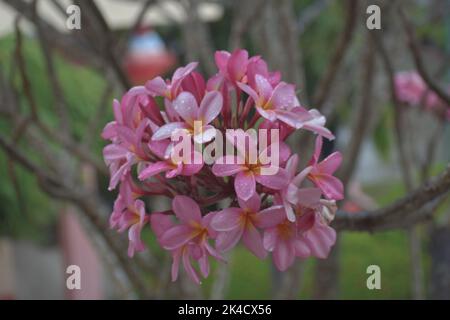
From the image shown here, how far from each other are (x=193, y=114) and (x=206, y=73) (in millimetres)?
668

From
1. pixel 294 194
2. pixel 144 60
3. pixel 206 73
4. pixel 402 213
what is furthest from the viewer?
pixel 144 60

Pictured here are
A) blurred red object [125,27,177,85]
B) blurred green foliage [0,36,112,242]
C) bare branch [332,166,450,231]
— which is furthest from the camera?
blurred red object [125,27,177,85]

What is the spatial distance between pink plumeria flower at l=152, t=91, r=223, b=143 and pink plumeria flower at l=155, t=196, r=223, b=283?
38mm

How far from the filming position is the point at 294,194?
348 millimetres

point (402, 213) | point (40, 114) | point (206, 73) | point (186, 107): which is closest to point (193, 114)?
point (186, 107)

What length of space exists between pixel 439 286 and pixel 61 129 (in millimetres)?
594

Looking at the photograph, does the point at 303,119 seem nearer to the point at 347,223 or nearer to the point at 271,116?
the point at 271,116

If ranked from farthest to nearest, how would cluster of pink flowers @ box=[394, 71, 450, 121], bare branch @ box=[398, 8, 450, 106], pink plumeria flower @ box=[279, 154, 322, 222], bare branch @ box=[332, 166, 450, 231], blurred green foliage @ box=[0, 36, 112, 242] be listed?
1. blurred green foliage @ box=[0, 36, 112, 242]
2. cluster of pink flowers @ box=[394, 71, 450, 121]
3. bare branch @ box=[398, 8, 450, 106]
4. bare branch @ box=[332, 166, 450, 231]
5. pink plumeria flower @ box=[279, 154, 322, 222]

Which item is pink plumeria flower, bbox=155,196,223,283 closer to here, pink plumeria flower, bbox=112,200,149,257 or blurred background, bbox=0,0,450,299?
pink plumeria flower, bbox=112,200,149,257

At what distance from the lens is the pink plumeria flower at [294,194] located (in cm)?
35

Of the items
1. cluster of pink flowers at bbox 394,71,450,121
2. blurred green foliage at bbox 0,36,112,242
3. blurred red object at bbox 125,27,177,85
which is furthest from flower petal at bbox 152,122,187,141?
blurred red object at bbox 125,27,177,85

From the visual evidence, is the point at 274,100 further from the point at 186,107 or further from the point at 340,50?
the point at 340,50

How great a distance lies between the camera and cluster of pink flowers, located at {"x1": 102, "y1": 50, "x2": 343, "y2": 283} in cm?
36

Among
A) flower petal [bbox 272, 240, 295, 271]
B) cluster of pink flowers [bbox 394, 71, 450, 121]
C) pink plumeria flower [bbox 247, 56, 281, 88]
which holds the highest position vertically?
cluster of pink flowers [bbox 394, 71, 450, 121]
